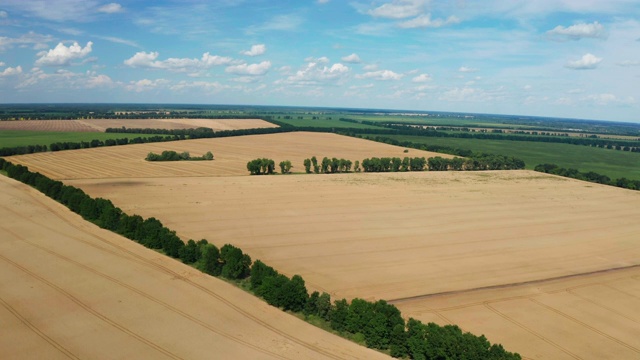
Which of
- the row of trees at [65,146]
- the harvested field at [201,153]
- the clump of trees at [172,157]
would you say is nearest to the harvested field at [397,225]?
the harvested field at [201,153]

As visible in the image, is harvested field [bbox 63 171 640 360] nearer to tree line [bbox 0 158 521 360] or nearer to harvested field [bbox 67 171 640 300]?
harvested field [bbox 67 171 640 300]

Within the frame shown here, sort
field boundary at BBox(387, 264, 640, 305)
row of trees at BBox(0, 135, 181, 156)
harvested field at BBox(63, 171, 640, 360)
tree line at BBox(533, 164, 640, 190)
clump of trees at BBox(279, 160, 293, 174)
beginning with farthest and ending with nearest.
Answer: row of trees at BBox(0, 135, 181, 156)
tree line at BBox(533, 164, 640, 190)
clump of trees at BBox(279, 160, 293, 174)
field boundary at BBox(387, 264, 640, 305)
harvested field at BBox(63, 171, 640, 360)

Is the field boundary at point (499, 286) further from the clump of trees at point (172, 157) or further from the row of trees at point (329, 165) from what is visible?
the clump of trees at point (172, 157)

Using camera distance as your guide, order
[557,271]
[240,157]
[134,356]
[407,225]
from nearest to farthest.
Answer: [134,356] < [557,271] < [407,225] < [240,157]

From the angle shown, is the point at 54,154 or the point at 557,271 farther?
the point at 54,154

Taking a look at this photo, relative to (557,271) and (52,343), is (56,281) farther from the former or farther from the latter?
(557,271)

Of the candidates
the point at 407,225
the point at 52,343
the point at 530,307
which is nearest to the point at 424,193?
the point at 407,225

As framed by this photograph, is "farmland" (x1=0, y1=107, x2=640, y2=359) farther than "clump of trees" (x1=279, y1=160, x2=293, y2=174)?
No

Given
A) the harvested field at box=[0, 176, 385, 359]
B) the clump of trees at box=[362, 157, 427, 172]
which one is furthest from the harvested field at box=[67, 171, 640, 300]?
the clump of trees at box=[362, 157, 427, 172]
